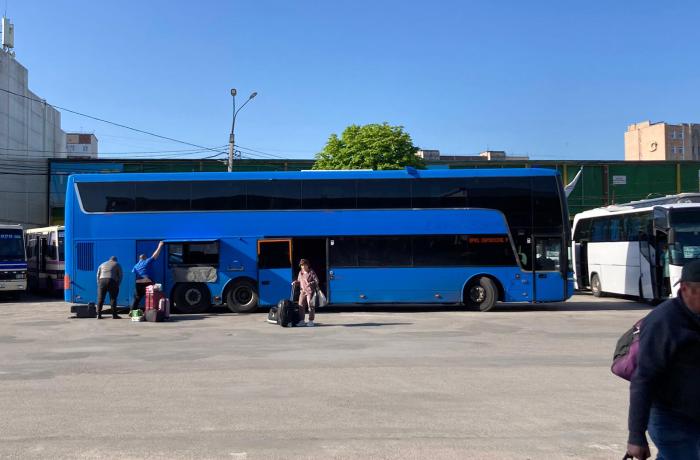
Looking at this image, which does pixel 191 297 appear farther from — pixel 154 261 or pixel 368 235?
pixel 368 235

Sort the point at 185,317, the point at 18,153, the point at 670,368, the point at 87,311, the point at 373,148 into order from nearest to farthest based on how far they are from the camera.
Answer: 1. the point at 670,368
2. the point at 87,311
3. the point at 185,317
4. the point at 373,148
5. the point at 18,153

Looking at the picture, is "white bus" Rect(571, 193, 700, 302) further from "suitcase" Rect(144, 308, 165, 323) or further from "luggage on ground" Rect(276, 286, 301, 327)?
"suitcase" Rect(144, 308, 165, 323)

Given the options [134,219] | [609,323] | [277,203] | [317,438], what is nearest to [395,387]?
[317,438]

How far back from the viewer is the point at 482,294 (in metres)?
19.5

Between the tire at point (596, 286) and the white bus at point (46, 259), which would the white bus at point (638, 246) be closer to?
the tire at point (596, 286)

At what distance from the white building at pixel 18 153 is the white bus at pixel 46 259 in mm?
14425

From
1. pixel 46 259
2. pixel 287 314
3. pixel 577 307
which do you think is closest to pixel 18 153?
pixel 46 259

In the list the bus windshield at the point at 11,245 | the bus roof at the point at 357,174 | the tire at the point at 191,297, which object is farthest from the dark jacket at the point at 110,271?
the bus windshield at the point at 11,245

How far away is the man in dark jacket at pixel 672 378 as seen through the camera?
10.7ft

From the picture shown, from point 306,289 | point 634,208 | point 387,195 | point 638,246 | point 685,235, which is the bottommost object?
point 306,289

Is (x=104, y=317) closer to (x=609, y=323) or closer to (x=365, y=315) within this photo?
(x=365, y=315)

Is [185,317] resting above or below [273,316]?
below

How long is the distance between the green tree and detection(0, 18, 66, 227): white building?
2262 cm

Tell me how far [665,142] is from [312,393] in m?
120
